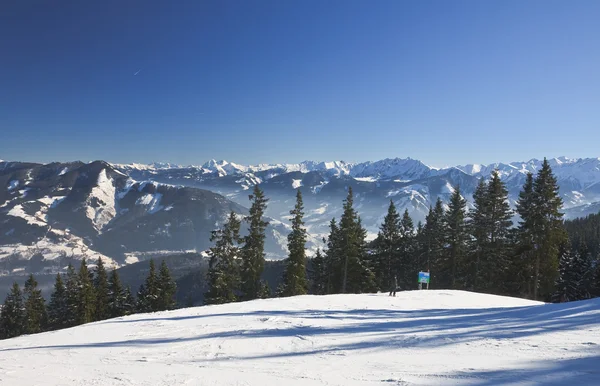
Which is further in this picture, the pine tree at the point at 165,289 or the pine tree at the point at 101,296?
the pine tree at the point at 101,296

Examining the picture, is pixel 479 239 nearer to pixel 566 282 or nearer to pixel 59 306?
pixel 566 282

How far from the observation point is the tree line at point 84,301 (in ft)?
145

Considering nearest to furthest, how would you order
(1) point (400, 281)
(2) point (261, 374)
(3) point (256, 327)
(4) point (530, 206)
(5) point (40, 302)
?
(2) point (261, 374) < (3) point (256, 327) < (4) point (530, 206) < (1) point (400, 281) < (5) point (40, 302)

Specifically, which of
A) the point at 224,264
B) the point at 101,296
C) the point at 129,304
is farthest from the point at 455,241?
the point at 101,296

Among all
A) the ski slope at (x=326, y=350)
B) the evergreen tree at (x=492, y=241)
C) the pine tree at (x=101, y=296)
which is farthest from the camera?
the pine tree at (x=101, y=296)

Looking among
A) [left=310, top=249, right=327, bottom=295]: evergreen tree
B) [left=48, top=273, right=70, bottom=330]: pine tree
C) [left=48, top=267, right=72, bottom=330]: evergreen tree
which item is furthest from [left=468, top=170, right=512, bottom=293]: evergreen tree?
[left=48, top=273, right=70, bottom=330]: pine tree

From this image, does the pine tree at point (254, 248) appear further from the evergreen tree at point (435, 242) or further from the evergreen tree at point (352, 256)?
the evergreen tree at point (435, 242)

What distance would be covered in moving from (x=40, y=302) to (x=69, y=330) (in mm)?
55449

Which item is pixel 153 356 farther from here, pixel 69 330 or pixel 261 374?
pixel 69 330

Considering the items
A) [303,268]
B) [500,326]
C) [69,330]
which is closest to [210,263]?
[303,268]

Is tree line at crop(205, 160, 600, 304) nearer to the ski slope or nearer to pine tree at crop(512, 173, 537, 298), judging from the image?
pine tree at crop(512, 173, 537, 298)

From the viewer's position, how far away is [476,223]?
1310 inches

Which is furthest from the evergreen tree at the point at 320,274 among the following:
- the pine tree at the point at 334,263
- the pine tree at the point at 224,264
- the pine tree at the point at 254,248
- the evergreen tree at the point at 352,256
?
the pine tree at the point at 224,264

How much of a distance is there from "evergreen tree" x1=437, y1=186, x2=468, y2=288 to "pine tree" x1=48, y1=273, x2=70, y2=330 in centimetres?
5061
